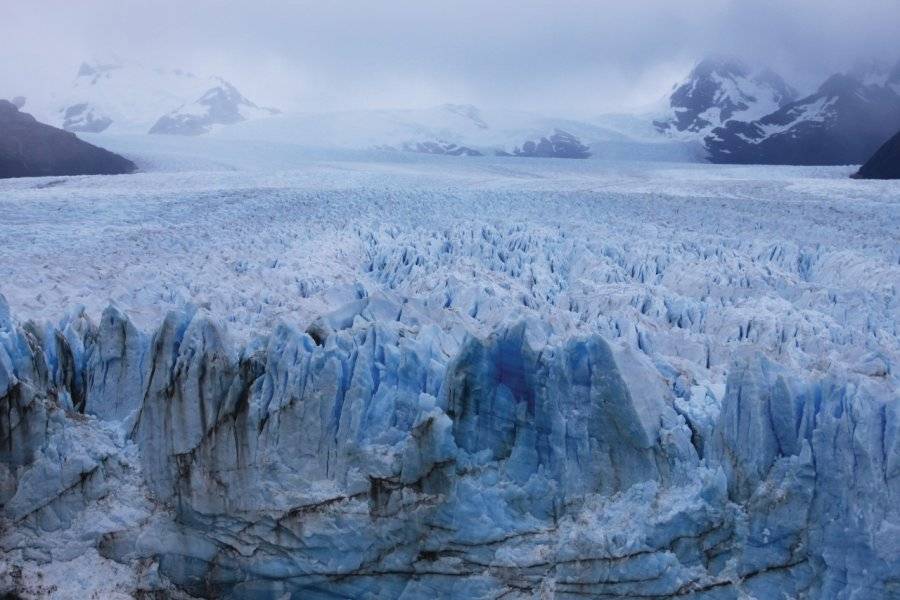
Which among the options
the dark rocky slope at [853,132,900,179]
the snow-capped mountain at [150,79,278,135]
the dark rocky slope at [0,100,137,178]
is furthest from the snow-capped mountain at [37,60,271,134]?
the dark rocky slope at [853,132,900,179]

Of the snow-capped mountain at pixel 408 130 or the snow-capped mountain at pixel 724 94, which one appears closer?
the snow-capped mountain at pixel 408 130

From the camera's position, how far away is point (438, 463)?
567 cm

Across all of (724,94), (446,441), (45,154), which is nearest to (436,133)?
(45,154)

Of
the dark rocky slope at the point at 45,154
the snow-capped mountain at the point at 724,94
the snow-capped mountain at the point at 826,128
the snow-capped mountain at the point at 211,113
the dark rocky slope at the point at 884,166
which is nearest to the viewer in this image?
the dark rocky slope at the point at 884,166

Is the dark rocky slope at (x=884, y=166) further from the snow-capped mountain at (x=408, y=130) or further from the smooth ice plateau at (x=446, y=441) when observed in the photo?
the snow-capped mountain at (x=408, y=130)

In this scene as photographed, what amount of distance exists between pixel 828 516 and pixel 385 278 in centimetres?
537

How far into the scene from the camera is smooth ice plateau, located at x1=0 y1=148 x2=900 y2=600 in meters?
5.24

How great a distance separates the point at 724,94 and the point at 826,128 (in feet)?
27.9

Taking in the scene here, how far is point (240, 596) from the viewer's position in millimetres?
5895

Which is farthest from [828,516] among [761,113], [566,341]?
[761,113]

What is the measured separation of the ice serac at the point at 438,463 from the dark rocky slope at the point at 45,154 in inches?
668

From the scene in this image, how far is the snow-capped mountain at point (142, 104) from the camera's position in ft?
185

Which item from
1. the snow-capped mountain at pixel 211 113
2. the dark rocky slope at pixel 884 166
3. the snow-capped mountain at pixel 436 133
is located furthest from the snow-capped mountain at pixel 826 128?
the snow-capped mountain at pixel 211 113

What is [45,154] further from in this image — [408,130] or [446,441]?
[446,441]
